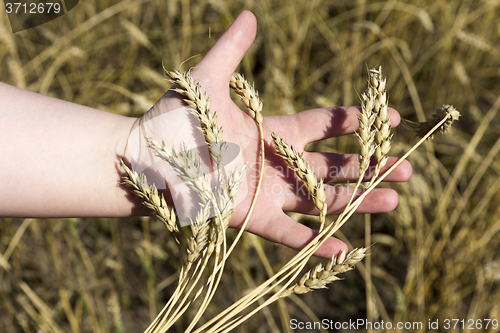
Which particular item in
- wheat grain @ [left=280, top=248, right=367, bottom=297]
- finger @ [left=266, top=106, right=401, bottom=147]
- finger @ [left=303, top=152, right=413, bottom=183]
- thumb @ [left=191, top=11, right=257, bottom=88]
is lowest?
wheat grain @ [left=280, top=248, right=367, bottom=297]

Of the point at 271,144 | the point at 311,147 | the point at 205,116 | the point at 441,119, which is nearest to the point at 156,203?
the point at 205,116

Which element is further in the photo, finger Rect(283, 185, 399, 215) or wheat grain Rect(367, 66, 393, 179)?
finger Rect(283, 185, 399, 215)

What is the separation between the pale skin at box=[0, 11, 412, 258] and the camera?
Answer: 991 millimetres

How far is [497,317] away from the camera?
1.35m

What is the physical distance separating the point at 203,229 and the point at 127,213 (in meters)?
0.51

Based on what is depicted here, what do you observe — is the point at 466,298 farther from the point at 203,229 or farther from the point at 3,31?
the point at 3,31

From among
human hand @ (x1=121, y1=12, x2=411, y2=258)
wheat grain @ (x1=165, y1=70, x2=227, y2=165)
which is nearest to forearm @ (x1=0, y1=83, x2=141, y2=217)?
human hand @ (x1=121, y1=12, x2=411, y2=258)

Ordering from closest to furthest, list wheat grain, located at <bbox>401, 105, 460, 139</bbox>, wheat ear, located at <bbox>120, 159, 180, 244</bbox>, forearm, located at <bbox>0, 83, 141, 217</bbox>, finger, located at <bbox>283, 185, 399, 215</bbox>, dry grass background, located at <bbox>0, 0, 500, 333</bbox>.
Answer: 1. wheat ear, located at <bbox>120, 159, 180, 244</bbox>
2. wheat grain, located at <bbox>401, 105, 460, 139</bbox>
3. forearm, located at <bbox>0, 83, 141, 217</bbox>
4. finger, located at <bbox>283, 185, 399, 215</bbox>
5. dry grass background, located at <bbox>0, 0, 500, 333</bbox>

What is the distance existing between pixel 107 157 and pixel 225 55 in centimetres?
55

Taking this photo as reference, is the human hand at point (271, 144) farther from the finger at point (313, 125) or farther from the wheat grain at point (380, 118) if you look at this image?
the wheat grain at point (380, 118)

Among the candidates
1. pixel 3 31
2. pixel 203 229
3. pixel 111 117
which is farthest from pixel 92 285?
pixel 3 31

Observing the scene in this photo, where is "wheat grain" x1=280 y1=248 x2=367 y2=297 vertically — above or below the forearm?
below

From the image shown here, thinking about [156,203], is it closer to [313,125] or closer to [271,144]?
[271,144]

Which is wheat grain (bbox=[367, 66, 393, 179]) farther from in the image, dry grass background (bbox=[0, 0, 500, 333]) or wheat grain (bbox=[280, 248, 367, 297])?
dry grass background (bbox=[0, 0, 500, 333])
